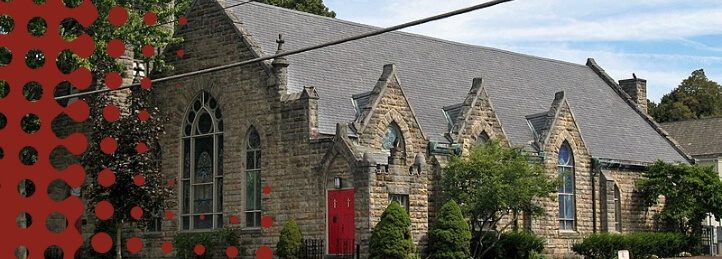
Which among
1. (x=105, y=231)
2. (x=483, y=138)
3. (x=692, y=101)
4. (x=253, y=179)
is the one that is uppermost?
(x=692, y=101)

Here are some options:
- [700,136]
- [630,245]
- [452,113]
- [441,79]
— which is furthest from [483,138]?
[700,136]

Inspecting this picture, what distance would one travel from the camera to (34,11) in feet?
121

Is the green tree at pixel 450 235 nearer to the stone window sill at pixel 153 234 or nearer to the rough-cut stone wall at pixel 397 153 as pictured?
the rough-cut stone wall at pixel 397 153

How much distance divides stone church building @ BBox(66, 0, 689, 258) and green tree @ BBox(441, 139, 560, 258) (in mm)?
815

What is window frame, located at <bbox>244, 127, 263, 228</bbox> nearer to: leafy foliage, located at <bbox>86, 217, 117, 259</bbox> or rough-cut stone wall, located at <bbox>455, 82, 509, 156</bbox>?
leafy foliage, located at <bbox>86, 217, 117, 259</bbox>

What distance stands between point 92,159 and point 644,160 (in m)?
22.8

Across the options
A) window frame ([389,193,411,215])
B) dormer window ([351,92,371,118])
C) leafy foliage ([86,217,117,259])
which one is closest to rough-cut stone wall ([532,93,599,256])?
window frame ([389,193,411,215])

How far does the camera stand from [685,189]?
157 feet

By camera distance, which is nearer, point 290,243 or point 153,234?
point 290,243

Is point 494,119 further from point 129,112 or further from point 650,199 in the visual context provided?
point 129,112

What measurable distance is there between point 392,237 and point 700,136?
1237 inches

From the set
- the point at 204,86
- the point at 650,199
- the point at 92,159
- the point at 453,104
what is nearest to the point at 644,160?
the point at 650,199

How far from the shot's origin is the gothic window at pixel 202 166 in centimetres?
4044
